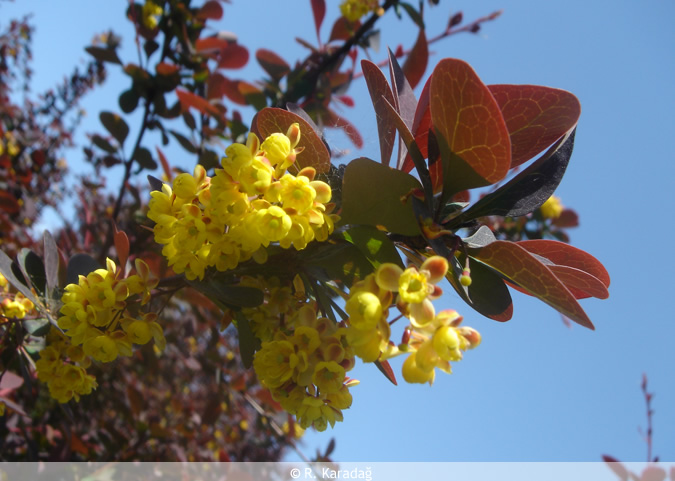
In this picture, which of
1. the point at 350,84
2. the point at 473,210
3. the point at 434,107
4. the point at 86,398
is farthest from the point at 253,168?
the point at 350,84

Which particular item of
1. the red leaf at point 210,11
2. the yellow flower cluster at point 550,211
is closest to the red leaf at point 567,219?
the yellow flower cluster at point 550,211

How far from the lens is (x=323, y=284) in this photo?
3.53ft

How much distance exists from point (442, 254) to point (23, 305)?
1200mm

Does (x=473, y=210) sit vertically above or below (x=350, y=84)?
below

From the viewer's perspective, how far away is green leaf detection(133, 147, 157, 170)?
2.66 metres

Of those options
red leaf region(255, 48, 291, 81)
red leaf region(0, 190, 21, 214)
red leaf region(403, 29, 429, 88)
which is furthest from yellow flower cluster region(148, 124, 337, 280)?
red leaf region(0, 190, 21, 214)

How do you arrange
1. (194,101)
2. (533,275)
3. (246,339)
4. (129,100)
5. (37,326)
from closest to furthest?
(533,275) < (246,339) < (37,326) < (194,101) < (129,100)

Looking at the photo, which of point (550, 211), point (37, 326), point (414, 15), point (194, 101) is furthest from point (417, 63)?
point (550, 211)

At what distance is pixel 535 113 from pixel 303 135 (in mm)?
458

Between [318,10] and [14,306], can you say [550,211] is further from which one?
[14,306]

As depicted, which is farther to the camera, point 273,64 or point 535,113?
point 273,64

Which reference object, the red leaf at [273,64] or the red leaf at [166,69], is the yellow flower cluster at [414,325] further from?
the red leaf at [273,64]

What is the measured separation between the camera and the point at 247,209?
0.84m

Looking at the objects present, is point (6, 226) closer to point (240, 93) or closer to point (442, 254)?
point (240, 93)
